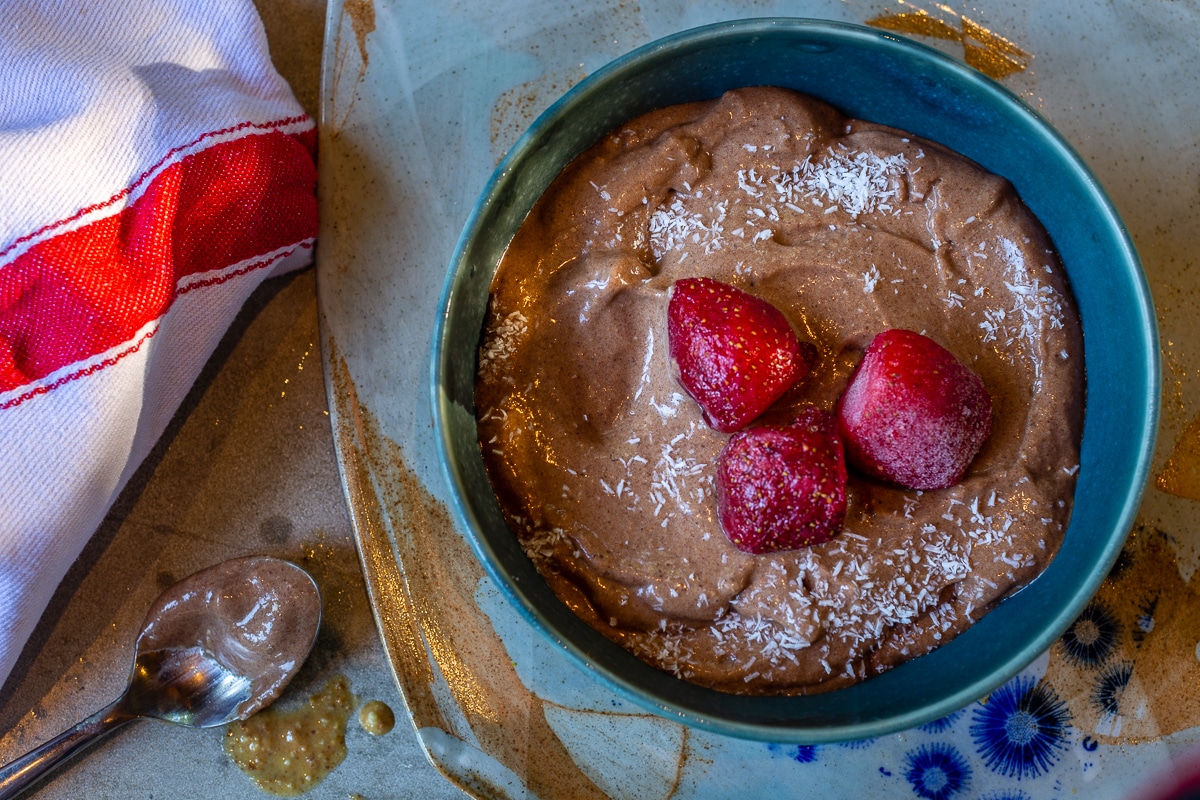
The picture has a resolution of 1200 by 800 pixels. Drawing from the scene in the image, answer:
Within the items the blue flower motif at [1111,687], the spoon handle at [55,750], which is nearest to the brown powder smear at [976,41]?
the blue flower motif at [1111,687]

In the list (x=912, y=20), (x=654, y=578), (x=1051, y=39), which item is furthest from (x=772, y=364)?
(x=1051, y=39)

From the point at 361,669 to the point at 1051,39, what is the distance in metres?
2.14

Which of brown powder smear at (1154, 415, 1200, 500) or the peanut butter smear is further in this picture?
brown powder smear at (1154, 415, 1200, 500)

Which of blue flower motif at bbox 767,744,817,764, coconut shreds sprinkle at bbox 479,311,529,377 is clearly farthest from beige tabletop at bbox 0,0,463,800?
blue flower motif at bbox 767,744,817,764

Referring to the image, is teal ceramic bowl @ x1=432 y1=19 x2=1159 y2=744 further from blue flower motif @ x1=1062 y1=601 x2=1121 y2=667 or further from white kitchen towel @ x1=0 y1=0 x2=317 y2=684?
white kitchen towel @ x1=0 y1=0 x2=317 y2=684

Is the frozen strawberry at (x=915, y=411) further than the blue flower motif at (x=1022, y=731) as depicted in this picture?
No

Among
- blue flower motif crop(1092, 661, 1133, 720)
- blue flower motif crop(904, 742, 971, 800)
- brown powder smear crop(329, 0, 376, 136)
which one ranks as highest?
brown powder smear crop(329, 0, 376, 136)

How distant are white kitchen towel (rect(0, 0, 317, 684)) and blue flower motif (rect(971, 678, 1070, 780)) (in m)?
1.88

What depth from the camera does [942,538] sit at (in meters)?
1.65

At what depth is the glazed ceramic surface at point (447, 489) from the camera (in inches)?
74.9

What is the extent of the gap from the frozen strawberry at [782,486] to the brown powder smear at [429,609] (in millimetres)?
680

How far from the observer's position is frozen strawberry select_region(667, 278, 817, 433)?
1537 millimetres

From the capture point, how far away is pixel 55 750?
2.05 meters

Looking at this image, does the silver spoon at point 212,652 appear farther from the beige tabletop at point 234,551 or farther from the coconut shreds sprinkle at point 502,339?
the coconut shreds sprinkle at point 502,339
